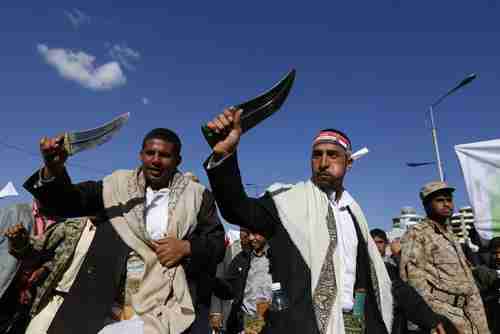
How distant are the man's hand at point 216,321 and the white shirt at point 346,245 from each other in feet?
12.5

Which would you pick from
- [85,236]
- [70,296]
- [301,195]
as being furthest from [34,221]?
[301,195]

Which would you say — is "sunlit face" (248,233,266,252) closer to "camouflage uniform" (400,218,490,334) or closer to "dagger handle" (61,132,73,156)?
"camouflage uniform" (400,218,490,334)

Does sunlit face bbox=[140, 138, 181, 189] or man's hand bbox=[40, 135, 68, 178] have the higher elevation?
sunlit face bbox=[140, 138, 181, 189]

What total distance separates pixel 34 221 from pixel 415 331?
4524 mm

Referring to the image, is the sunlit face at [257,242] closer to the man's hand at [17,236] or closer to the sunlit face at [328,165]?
the sunlit face at [328,165]

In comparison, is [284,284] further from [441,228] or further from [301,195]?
[441,228]

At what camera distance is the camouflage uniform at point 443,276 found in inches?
168

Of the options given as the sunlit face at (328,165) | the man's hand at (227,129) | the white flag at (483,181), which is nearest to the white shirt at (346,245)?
the sunlit face at (328,165)

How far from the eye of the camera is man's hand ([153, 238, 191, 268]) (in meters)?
2.75

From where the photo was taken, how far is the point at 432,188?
4945mm

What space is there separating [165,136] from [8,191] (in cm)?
386

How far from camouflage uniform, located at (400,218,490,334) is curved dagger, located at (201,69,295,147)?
3111 mm

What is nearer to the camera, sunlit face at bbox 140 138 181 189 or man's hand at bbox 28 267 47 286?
sunlit face at bbox 140 138 181 189

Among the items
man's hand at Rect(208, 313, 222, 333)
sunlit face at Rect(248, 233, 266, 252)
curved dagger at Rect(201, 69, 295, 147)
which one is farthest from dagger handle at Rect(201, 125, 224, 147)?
man's hand at Rect(208, 313, 222, 333)
